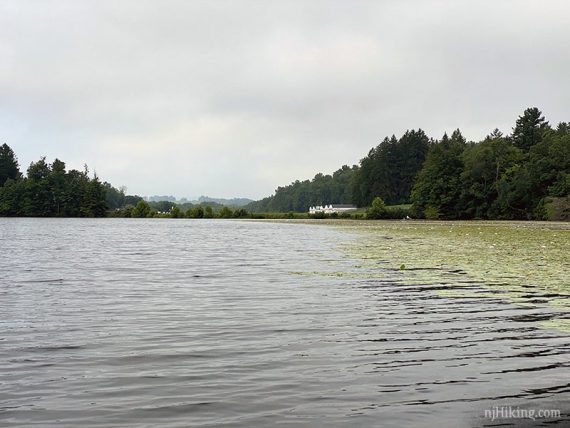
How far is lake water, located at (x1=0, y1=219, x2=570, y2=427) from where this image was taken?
23.0 feet

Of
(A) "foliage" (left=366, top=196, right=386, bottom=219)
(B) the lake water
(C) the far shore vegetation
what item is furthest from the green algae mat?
(A) "foliage" (left=366, top=196, right=386, bottom=219)

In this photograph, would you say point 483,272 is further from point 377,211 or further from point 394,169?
point 394,169

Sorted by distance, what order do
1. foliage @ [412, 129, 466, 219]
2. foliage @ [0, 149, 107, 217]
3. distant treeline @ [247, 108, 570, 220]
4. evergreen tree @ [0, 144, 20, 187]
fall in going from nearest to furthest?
distant treeline @ [247, 108, 570, 220], foliage @ [412, 129, 466, 219], foliage @ [0, 149, 107, 217], evergreen tree @ [0, 144, 20, 187]

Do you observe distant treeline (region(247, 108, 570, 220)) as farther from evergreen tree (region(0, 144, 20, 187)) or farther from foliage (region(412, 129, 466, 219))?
evergreen tree (region(0, 144, 20, 187))

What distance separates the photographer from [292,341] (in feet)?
35.3

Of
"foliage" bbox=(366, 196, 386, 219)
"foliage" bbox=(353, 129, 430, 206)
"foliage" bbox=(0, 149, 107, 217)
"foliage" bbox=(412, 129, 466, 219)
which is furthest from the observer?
"foliage" bbox=(353, 129, 430, 206)

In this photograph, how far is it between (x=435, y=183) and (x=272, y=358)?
127511mm

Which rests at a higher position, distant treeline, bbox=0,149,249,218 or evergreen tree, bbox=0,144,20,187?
evergreen tree, bbox=0,144,20,187

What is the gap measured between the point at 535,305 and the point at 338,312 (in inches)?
203

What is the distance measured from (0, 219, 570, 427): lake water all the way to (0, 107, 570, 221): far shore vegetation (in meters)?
93.5

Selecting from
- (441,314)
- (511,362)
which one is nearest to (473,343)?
(511,362)

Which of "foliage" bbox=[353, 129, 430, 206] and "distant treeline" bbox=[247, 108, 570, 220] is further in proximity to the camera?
"foliage" bbox=[353, 129, 430, 206]

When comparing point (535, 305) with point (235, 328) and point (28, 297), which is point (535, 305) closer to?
point (235, 328)

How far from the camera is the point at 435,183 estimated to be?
131500 mm
